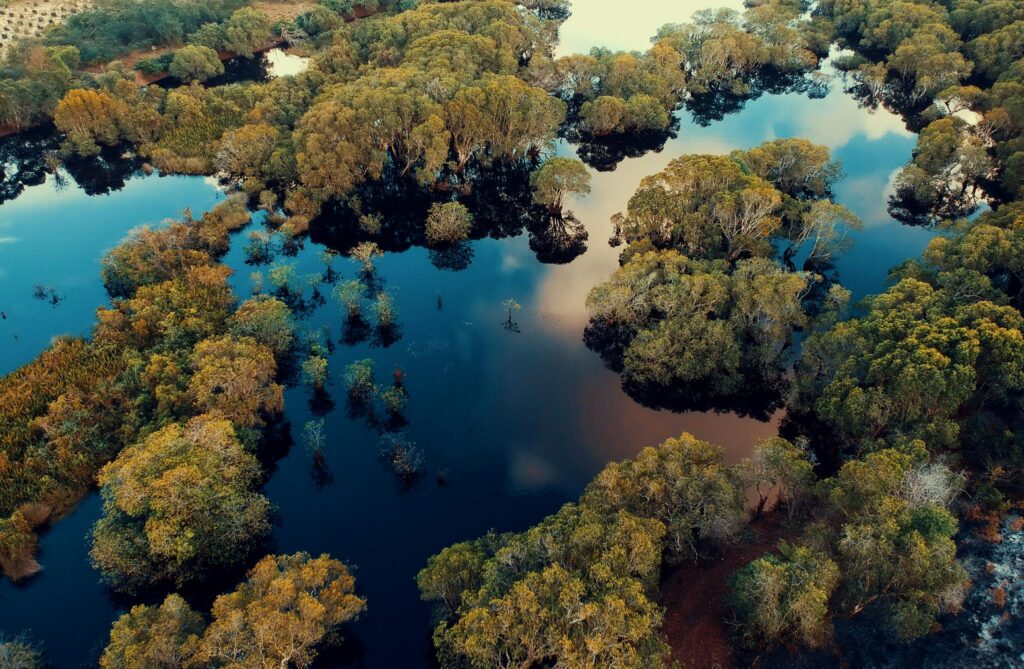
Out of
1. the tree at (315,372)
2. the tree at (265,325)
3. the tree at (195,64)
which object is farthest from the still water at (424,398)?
the tree at (195,64)

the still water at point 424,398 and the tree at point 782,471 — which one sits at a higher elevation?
the tree at point 782,471

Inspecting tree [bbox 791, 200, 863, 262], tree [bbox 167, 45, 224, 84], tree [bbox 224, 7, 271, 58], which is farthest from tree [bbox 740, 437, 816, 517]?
tree [bbox 224, 7, 271, 58]

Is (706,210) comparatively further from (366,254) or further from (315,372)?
(315,372)

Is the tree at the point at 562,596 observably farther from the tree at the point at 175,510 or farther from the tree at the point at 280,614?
the tree at the point at 175,510

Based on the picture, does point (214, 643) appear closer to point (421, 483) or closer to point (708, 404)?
point (421, 483)

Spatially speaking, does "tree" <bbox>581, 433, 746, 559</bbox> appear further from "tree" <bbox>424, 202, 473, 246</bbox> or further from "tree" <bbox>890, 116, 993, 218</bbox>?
"tree" <bbox>890, 116, 993, 218</bbox>

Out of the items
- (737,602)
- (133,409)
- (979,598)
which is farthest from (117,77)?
(979,598)
